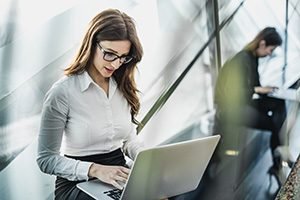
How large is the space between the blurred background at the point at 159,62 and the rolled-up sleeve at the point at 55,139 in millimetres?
43

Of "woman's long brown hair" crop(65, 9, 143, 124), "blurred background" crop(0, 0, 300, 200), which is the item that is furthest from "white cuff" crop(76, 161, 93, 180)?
"woman's long brown hair" crop(65, 9, 143, 124)

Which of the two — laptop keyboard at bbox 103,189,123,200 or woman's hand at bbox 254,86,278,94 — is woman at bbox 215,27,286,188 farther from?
laptop keyboard at bbox 103,189,123,200

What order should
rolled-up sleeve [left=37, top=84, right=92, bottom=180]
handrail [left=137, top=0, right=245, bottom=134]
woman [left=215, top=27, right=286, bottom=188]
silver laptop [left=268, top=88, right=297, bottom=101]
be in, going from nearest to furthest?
1. rolled-up sleeve [left=37, top=84, right=92, bottom=180]
2. handrail [left=137, top=0, right=245, bottom=134]
3. woman [left=215, top=27, right=286, bottom=188]
4. silver laptop [left=268, top=88, right=297, bottom=101]

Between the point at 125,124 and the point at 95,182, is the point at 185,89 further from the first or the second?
the point at 95,182

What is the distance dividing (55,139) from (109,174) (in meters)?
0.23

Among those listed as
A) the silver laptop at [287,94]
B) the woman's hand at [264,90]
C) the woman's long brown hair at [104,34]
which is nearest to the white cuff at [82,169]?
the woman's long brown hair at [104,34]

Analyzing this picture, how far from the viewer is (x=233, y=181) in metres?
2.55

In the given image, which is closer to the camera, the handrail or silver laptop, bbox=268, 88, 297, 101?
the handrail

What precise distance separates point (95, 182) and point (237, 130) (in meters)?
1.58

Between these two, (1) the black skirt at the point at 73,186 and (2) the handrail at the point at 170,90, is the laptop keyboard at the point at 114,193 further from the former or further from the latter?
(2) the handrail at the point at 170,90

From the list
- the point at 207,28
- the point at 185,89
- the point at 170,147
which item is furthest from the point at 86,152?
the point at 207,28

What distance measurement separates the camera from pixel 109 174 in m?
1.48

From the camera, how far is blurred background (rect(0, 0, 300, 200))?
141 centimetres

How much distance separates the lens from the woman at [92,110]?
1396 mm
